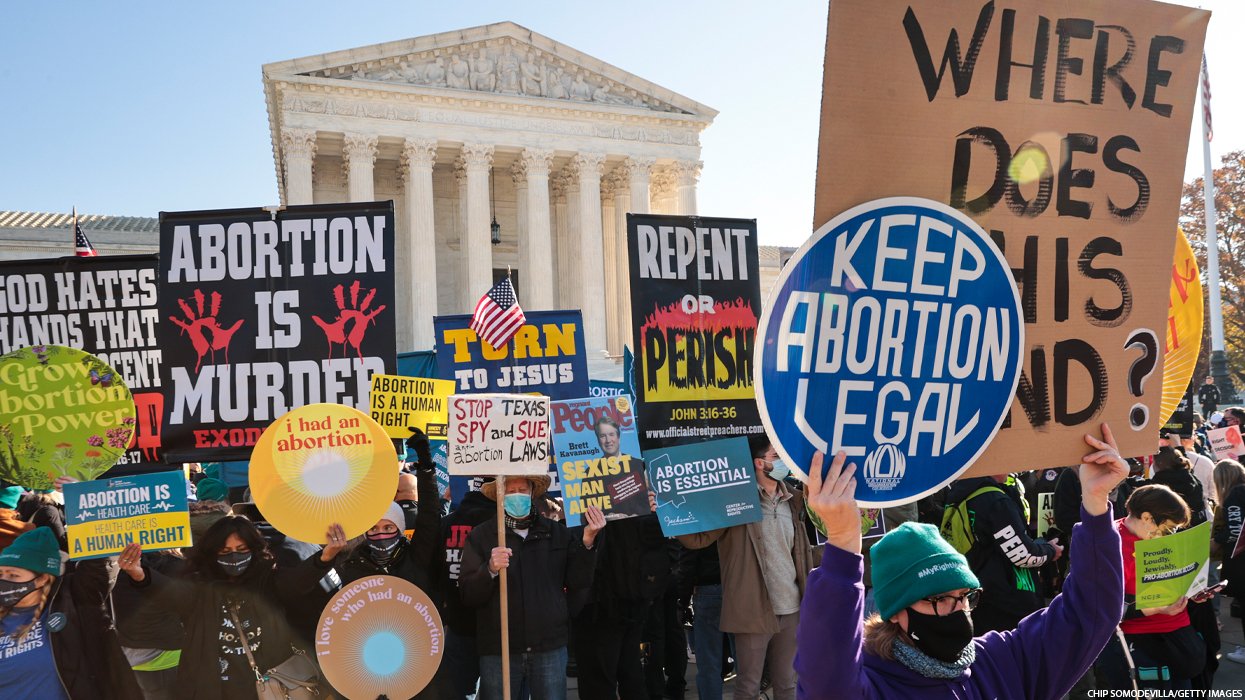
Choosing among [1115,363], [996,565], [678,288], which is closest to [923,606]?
[1115,363]

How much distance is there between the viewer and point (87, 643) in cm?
460

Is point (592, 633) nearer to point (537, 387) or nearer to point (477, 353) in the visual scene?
point (537, 387)

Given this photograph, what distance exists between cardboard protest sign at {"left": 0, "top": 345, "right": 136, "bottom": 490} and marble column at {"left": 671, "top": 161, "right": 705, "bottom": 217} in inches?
1398

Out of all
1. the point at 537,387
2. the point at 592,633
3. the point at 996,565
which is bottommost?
the point at 592,633

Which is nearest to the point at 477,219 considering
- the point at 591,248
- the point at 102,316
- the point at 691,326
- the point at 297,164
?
the point at 591,248

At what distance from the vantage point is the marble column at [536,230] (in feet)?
125

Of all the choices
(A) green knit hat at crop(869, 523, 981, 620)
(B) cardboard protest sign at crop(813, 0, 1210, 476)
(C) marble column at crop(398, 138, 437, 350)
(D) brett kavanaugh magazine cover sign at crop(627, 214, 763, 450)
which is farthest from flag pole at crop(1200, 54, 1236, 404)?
(C) marble column at crop(398, 138, 437, 350)

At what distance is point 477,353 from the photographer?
28.8ft

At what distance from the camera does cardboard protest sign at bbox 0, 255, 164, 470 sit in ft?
19.7

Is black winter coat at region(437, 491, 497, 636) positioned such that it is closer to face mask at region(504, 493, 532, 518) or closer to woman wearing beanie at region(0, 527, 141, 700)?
face mask at region(504, 493, 532, 518)

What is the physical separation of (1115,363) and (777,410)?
3.77 ft

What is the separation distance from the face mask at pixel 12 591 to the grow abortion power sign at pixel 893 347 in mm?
4051

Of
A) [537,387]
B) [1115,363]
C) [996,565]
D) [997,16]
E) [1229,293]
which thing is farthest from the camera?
[1229,293]

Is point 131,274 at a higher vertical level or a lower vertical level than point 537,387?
higher
